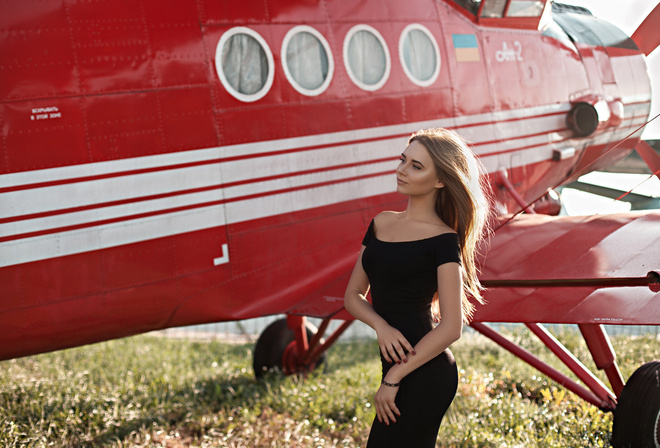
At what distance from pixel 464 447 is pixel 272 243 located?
6.44ft

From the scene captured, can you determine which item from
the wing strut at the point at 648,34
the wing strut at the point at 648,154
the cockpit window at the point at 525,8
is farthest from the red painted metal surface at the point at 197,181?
the wing strut at the point at 648,34

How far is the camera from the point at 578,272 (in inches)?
152

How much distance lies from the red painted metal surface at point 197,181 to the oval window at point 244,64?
0.20 ft

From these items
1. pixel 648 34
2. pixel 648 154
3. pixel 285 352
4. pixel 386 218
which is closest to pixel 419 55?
pixel 386 218

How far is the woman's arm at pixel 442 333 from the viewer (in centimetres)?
245

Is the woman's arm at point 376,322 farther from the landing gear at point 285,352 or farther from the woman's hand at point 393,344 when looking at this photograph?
the landing gear at point 285,352

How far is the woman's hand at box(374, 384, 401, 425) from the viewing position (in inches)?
97.7

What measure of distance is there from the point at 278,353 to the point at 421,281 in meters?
4.50

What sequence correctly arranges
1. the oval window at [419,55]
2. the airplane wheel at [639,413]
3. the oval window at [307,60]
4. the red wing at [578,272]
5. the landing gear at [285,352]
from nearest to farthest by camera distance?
the red wing at [578,272] → the airplane wheel at [639,413] → the oval window at [307,60] → the oval window at [419,55] → the landing gear at [285,352]

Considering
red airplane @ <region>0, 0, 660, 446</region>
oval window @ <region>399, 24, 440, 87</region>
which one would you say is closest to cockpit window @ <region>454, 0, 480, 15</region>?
red airplane @ <region>0, 0, 660, 446</region>

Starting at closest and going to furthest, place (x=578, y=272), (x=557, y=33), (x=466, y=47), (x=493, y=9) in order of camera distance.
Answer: (x=578, y=272) < (x=466, y=47) < (x=493, y=9) < (x=557, y=33)

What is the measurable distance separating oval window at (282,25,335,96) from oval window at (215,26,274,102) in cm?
16

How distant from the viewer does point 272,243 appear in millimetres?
4660

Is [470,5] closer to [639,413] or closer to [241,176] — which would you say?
[241,176]
